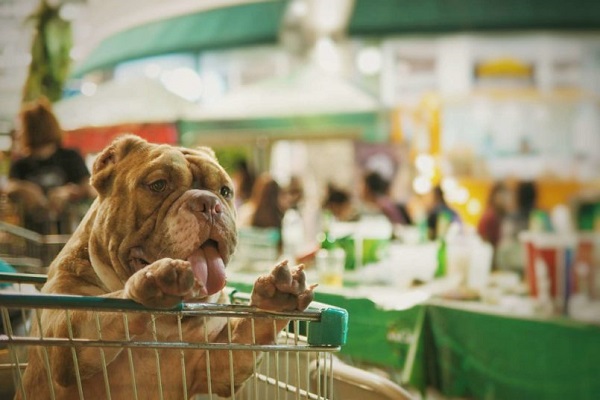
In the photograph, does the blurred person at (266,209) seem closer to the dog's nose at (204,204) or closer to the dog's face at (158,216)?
the dog's face at (158,216)

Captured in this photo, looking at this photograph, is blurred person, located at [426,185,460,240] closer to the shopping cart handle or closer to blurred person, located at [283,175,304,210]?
blurred person, located at [283,175,304,210]

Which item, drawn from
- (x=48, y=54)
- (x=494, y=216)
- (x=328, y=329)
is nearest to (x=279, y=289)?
(x=328, y=329)

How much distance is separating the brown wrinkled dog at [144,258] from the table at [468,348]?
1.68 m

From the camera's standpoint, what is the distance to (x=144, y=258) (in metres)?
1.85

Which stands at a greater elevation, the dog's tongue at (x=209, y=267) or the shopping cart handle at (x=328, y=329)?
the dog's tongue at (x=209, y=267)

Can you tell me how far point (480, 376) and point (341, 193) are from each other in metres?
3.93

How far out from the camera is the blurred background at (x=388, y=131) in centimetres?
482

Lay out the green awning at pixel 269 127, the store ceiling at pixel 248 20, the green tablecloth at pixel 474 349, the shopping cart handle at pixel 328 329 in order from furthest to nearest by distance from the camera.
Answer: the store ceiling at pixel 248 20
the green awning at pixel 269 127
the green tablecloth at pixel 474 349
the shopping cart handle at pixel 328 329

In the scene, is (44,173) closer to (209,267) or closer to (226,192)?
(226,192)

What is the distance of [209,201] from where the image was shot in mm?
1819

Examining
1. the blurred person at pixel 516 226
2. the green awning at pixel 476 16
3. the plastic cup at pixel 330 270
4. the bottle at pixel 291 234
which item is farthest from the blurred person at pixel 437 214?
the green awning at pixel 476 16

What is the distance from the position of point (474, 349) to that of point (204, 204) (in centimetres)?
260

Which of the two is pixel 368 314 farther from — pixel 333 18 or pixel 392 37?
pixel 392 37

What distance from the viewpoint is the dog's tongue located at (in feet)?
5.82
